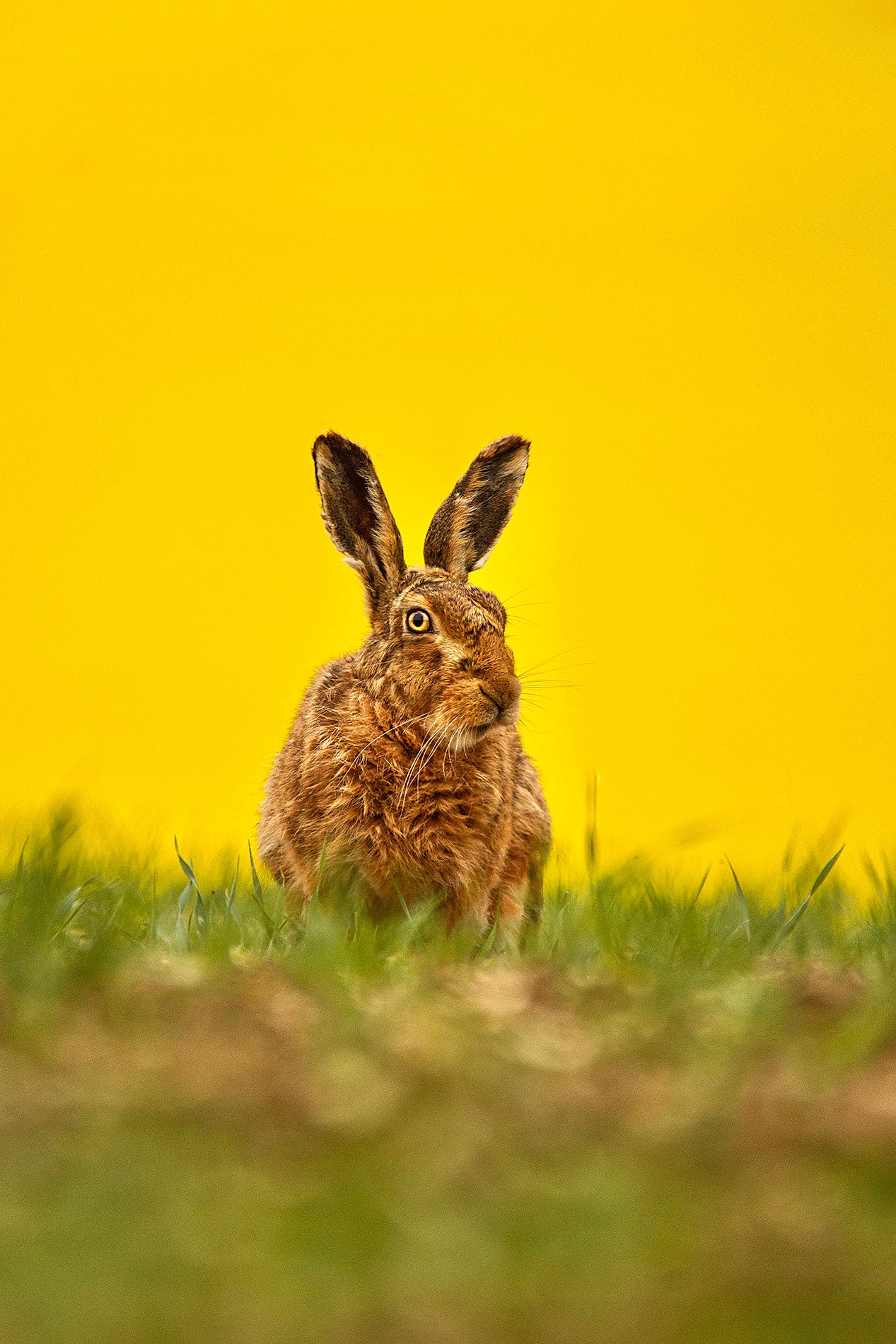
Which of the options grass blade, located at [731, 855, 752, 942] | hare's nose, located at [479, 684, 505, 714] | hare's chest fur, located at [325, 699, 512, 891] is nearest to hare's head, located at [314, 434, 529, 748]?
hare's nose, located at [479, 684, 505, 714]

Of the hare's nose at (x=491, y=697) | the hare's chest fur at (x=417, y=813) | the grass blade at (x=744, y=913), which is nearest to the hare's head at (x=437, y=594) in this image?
the hare's nose at (x=491, y=697)

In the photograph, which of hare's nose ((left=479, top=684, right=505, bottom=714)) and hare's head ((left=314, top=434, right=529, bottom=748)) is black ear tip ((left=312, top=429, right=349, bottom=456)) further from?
hare's nose ((left=479, top=684, right=505, bottom=714))

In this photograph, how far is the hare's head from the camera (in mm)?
4078

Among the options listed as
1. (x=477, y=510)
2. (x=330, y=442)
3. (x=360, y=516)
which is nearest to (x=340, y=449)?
(x=330, y=442)

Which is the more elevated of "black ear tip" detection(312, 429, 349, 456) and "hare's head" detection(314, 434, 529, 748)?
"black ear tip" detection(312, 429, 349, 456)

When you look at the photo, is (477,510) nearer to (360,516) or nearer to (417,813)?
(360,516)

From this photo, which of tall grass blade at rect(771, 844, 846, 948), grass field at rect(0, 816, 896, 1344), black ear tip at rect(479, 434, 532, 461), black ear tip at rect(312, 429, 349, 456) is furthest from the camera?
black ear tip at rect(479, 434, 532, 461)

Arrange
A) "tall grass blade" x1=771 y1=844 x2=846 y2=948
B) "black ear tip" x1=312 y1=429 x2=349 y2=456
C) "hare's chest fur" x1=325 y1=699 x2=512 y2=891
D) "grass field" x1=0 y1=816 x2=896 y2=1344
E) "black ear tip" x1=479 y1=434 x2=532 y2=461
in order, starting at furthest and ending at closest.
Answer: "black ear tip" x1=479 y1=434 x2=532 y2=461 < "black ear tip" x1=312 y1=429 x2=349 y2=456 < "hare's chest fur" x1=325 y1=699 x2=512 y2=891 < "tall grass blade" x1=771 y1=844 x2=846 y2=948 < "grass field" x1=0 y1=816 x2=896 y2=1344

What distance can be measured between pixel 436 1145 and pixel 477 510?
2959 mm

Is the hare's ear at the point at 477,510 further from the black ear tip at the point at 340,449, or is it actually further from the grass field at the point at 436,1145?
the grass field at the point at 436,1145

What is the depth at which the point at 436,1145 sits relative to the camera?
1.89 metres

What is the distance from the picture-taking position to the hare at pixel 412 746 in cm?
403

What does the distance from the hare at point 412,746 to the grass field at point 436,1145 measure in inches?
45.1

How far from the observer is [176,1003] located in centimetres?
234
